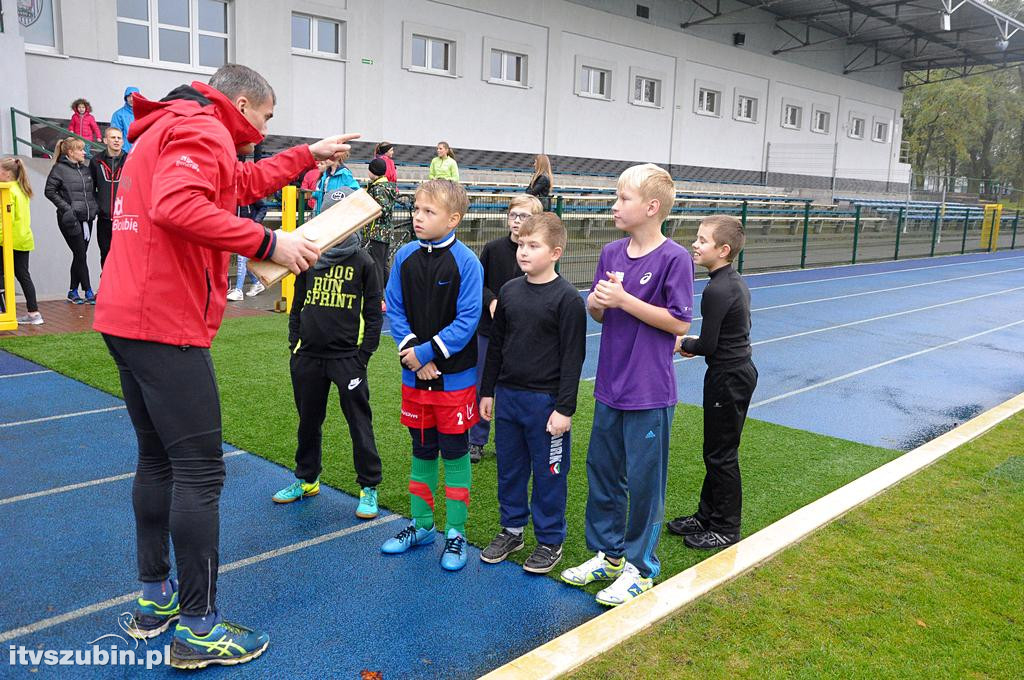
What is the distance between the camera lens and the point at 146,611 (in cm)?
336

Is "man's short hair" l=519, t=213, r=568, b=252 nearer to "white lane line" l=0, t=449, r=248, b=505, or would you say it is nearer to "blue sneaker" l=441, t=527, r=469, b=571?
"blue sneaker" l=441, t=527, r=469, b=571

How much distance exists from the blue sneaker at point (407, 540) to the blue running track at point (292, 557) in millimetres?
59

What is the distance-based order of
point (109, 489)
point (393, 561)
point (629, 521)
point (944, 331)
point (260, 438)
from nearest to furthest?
point (629, 521) < point (393, 561) < point (109, 489) < point (260, 438) < point (944, 331)

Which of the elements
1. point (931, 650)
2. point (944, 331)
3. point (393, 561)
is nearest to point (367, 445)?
point (393, 561)

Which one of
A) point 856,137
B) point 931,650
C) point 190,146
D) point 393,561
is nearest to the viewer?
point 190,146

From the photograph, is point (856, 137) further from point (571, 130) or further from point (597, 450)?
point (597, 450)

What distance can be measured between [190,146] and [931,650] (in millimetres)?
3428

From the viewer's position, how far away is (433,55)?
22000mm

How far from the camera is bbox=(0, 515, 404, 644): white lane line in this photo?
3.35 meters

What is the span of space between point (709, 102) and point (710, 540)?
2955cm

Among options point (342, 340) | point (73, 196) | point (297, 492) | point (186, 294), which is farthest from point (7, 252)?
point (186, 294)

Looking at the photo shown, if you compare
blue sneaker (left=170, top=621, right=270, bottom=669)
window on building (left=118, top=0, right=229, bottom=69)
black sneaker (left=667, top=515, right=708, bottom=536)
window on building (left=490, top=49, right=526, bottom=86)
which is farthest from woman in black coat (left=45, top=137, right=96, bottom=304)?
window on building (left=490, top=49, right=526, bottom=86)

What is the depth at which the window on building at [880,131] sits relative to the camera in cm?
4184

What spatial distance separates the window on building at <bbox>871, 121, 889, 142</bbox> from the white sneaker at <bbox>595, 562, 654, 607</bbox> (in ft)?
142
